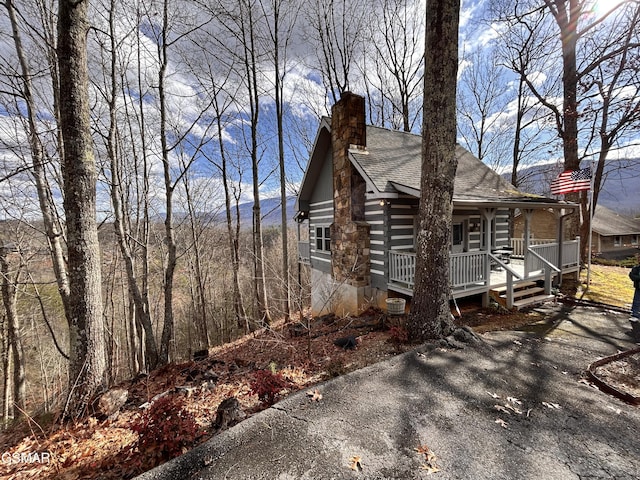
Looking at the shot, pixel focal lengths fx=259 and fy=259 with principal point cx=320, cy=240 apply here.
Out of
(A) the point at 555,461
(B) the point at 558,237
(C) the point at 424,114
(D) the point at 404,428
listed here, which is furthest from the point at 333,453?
(B) the point at 558,237

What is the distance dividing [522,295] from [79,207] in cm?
1062

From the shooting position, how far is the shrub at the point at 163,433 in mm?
2570

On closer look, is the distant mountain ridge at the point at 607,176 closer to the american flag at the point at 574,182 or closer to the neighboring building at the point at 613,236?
the neighboring building at the point at 613,236

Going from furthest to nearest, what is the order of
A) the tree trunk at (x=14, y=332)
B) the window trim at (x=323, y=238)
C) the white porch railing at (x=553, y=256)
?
the window trim at (x=323, y=238) < the tree trunk at (x=14, y=332) < the white porch railing at (x=553, y=256)

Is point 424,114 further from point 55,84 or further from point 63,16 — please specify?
point 55,84

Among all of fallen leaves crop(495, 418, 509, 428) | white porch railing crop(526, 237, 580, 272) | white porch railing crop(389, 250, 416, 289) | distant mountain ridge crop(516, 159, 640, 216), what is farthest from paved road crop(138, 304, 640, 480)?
distant mountain ridge crop(516, 159, 640, 216)

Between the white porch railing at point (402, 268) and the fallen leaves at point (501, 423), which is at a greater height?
the white porch railing at point (402, 268)

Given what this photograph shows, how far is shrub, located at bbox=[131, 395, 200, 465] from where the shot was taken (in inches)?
101

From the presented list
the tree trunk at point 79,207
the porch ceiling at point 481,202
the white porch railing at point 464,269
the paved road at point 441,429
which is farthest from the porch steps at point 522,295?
the tree trunk at point 79,207

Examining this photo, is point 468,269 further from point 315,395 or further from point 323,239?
point 315,395

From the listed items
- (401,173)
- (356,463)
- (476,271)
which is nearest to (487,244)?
(476,271)

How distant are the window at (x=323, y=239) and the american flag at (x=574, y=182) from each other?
8366mm

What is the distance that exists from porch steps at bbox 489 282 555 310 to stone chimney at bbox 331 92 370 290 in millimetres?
3813

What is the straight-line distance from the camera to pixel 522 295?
25.9 ft
